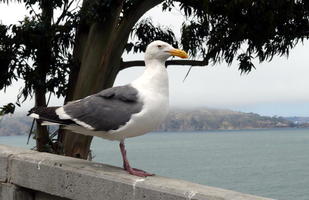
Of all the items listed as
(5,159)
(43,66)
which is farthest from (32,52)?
(5,159)

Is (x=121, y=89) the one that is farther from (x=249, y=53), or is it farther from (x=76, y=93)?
(x=249, y=53)

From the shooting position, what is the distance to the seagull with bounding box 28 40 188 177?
13.4 feet

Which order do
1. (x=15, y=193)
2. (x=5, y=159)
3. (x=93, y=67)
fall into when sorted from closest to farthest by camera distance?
1. (x=15, y=193)
2. (x=5, y=159)
3. (x=93, y=67)

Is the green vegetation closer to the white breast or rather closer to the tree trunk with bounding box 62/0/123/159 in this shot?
the tree trunk with bounding box 62/0/123/159

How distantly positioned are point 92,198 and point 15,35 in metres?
5.34

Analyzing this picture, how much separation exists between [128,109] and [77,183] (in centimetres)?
65

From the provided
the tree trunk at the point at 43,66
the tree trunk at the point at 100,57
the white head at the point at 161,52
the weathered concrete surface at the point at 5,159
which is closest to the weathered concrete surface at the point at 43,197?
the weathered concrete surface at the point at 5,159

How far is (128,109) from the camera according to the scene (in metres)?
4.12

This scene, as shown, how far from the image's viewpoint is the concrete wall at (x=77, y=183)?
→ 12.1 feet

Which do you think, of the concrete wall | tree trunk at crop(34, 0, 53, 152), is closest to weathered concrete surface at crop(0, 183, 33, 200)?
the concrete wall

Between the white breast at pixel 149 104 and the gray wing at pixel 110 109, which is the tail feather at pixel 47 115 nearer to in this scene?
the gray wing at pixel 110 109

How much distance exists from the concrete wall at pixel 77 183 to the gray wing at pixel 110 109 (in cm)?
35

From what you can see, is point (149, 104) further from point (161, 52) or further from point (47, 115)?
point (47, 115)

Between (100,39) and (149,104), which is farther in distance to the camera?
(100,39)
